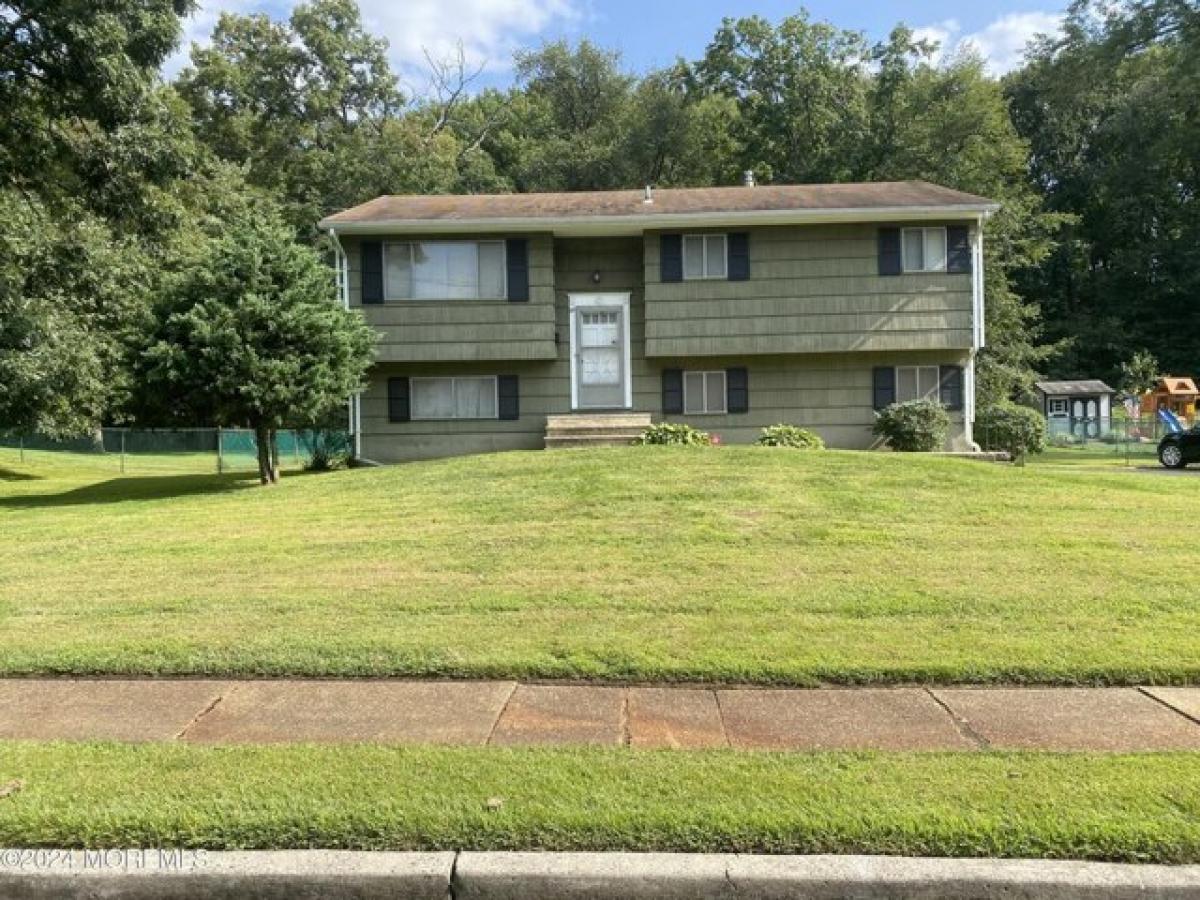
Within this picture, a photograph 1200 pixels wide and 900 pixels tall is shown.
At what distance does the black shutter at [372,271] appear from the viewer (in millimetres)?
19234

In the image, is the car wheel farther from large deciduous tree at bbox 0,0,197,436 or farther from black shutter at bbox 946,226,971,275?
large deciduous tree at bbox 0,0,197,436

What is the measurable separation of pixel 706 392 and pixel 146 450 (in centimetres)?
2357

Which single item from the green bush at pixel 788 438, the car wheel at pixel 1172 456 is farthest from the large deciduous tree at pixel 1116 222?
the green bush at pixel 788 438

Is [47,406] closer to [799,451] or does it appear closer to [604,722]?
[799,451]

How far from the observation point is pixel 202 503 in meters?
13.3

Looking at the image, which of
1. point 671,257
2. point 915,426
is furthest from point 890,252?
point 671,257

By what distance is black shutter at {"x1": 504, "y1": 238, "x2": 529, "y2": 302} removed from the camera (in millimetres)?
19234

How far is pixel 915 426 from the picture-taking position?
60.1 ft

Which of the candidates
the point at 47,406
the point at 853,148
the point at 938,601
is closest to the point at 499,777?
Result: the point at 938,601

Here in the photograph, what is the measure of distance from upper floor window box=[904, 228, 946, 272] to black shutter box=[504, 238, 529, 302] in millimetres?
8080

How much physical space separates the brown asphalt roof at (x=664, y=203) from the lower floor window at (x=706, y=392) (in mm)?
3569

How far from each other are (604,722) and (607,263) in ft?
54.2

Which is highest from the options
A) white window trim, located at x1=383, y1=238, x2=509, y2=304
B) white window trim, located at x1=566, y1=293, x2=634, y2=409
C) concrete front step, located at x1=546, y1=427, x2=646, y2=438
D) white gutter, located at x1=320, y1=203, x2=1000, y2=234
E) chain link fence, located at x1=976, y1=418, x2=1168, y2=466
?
white gutter, located at x1=320, y1=203, x2=1000, y2=234

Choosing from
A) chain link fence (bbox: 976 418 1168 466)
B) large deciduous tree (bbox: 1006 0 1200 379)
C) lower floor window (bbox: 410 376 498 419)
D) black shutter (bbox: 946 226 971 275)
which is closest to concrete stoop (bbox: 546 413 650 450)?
lower floor window (bbox: 410 376 498 419)
